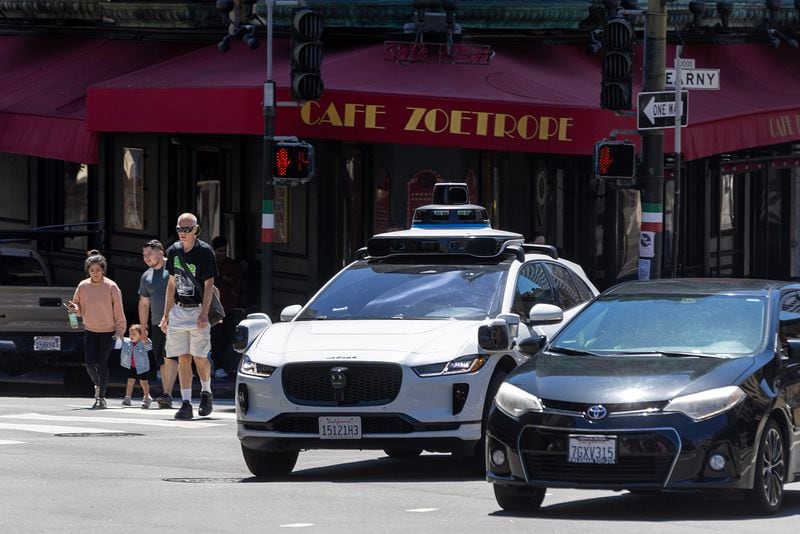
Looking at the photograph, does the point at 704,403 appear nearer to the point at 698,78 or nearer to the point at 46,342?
the point at 698,78

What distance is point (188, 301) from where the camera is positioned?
18.2 meters

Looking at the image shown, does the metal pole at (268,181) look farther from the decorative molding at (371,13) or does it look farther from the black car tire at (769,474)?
the black car tire at (769,474)

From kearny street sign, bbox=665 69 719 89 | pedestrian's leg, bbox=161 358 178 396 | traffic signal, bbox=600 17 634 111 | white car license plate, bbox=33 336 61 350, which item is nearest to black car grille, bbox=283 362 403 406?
pedestrian's leg, bbox=161 358 178 396

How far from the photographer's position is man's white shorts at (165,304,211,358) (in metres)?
18.3

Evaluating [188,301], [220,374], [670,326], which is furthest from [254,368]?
[220,374]

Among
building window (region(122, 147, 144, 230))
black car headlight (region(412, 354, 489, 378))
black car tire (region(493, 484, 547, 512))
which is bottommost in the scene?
black car tire (region(493, 484, 547, 512))

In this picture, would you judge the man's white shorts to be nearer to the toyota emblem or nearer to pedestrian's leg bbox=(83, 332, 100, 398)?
pedestrian's leg bbox=(83, 332, 100, 398)

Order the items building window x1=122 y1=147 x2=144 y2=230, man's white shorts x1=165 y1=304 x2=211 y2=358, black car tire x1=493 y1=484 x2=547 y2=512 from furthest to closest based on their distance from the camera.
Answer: building window x1=122 y1=147 x2=144 y2=230, man's white shorts x1=165 y1=304 x2=211 y2=358, black car tire x1=493 y1=484 x2=547 y2=512

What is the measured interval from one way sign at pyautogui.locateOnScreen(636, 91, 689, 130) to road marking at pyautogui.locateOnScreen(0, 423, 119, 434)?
6933 millimetres

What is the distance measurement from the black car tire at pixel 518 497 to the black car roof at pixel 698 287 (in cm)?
176

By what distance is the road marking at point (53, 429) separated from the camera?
1716cm

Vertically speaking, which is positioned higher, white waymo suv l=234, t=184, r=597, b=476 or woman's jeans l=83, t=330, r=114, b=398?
white waymo suv l=234, t=184, r=597, b=476

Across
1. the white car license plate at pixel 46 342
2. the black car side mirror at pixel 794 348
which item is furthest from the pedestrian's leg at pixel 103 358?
the black car side mirror at pixel 794 348

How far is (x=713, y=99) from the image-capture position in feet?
88.8
